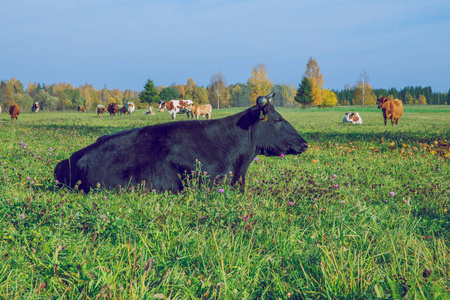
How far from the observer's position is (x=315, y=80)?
89.1 m

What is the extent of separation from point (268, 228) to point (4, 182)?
386 cm

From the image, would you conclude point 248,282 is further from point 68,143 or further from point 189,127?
point 68,143

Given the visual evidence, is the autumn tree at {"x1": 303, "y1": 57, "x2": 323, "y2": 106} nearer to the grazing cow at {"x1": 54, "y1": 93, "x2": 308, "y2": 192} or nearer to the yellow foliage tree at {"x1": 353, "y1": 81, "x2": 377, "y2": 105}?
the yellow foliage tree at {"x1": 353, "y1": 81, "x2": 377, "y2": 105}

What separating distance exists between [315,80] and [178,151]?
88.5 metres

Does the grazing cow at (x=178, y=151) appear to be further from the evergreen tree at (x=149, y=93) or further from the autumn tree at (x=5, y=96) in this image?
the autumn tree at (x=5, y=96)

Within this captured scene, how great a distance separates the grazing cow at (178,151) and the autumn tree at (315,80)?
82.2 m

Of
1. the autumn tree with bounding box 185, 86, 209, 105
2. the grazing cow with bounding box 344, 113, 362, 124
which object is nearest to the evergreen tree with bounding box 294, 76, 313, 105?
the autumn tree with bounding box 185, 86, 209, 105

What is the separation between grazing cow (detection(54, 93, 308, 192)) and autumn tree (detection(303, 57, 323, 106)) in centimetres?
8223

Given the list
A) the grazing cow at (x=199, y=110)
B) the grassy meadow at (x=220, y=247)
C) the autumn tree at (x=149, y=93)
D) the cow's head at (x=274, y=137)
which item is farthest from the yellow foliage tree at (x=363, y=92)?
the grassy meadow at (x=220, y=247)

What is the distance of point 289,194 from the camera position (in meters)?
4.70

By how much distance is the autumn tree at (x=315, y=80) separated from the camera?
85.3m

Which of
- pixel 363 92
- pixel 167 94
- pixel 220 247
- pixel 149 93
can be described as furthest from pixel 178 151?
pixel 363 92

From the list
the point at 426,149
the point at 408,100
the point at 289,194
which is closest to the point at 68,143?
the point at 289,194

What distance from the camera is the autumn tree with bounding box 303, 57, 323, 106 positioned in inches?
3359
